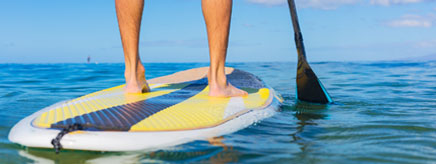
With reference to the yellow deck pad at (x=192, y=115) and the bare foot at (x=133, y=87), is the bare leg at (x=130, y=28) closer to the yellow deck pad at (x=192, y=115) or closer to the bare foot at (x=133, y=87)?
the bare foot at (x=133, y=87)

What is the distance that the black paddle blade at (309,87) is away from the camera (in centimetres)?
333

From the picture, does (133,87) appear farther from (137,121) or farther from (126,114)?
(137,121)

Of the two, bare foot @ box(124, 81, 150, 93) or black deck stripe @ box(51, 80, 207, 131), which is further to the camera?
bare foot @ box(124, 81, 150, 93)

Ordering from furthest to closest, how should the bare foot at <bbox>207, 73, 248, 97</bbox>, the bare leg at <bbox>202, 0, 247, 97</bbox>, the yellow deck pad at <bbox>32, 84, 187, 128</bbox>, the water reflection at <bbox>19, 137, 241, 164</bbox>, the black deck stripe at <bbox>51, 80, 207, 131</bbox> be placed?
1. the bare foot at <bbox>207, 73, 248, 97</bbox>
2. the bare leg at <bbox>202, 0, 247, 97</bbox>
3. the yellow deck pad at <bbox>32, 84, 187, 128</bbox>
4. the black deck stripe at <bbox>51, 80, 207, 131</bbox>
5. the water reflection at <bbox>19, 137, 241, 164</bbox>

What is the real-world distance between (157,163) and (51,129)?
55 cm

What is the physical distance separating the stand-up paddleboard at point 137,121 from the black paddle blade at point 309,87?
2.85ft

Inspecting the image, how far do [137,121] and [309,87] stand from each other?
82.4 inches

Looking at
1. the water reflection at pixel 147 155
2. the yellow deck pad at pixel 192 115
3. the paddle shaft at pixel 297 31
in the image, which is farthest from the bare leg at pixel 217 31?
the paddle shaft at pixel 297 31

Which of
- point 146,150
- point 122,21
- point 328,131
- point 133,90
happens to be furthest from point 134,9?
point 328,131

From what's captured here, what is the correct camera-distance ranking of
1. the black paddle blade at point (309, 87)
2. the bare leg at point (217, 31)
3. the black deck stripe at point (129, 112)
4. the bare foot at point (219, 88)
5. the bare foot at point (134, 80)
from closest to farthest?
the black deck stripe at point (129, 112)
the bare leg at point (217, 31)
the bare foot at point (219, 88)
the bare foot at point (134, 80)
the black paddle blade at point (309, 87)

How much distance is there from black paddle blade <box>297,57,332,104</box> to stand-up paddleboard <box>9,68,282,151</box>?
34.2 inches

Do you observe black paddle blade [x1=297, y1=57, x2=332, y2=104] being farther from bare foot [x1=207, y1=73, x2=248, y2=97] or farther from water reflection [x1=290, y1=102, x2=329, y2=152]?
bare foot [x1=207, y1=73, x2=248, y2=97]

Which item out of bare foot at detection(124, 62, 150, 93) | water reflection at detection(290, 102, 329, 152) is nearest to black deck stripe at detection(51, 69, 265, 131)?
bare foot at detection(124, 62, 150, 93)

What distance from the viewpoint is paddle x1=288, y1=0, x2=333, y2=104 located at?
335cm
